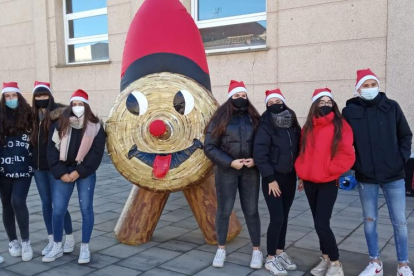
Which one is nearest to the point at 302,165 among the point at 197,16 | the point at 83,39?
the point at 197,16

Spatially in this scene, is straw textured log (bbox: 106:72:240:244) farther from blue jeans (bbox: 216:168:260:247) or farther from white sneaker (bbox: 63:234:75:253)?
white sneaker (bbox: 63:234:75:253)

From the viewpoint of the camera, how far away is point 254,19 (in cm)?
773

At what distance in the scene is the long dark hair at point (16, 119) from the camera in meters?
3.69

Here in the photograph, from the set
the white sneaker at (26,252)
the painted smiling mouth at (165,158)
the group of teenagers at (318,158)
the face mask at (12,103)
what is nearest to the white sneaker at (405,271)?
the group of teenagers at (318,158)

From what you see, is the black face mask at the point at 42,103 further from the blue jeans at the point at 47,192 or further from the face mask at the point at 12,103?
the blue jeans at the point at 47,192

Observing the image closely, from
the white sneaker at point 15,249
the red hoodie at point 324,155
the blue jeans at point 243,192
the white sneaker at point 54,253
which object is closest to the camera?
the red hoodie at point 324,155

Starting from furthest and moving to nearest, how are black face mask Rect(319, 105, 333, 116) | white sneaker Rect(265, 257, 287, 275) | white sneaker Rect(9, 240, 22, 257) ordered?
1. white sneaker Rect(9, 240, 22, 257)
2. white sneaker Rect(265, 257, 287, 275)
3. black face mask Rect(319, 105, 333, 116)

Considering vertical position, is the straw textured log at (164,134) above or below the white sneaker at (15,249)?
above

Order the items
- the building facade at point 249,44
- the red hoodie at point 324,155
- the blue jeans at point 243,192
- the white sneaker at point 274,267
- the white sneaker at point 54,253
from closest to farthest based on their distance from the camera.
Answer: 1. the red hoodie at point 324,155
2. the white sneaker at point 274,267
3. the blue jeans at point 243,192
4. the white sneaker at point 54,253
5. the building facade at point 249,44

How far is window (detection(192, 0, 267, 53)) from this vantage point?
7711 millimetres

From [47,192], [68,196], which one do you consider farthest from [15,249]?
[68,196]

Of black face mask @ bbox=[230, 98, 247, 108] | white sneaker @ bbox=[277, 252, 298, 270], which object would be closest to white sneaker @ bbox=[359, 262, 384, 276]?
white sneaker @ bbox=[277, 252, 298, 270]

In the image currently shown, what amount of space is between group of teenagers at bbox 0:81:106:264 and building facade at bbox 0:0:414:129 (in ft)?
14.5

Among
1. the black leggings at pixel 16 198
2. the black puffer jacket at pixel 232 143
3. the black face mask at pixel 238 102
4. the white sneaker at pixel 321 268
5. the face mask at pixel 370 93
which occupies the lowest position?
the white sneaker at pixel 321 268
